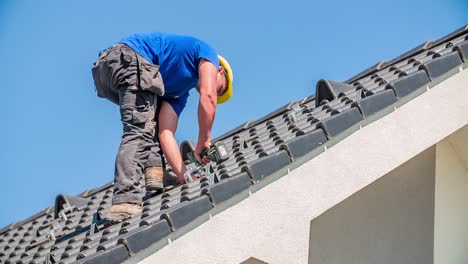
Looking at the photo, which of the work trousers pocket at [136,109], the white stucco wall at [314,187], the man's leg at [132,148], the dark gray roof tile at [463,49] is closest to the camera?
the white stucco wall at [314,187]

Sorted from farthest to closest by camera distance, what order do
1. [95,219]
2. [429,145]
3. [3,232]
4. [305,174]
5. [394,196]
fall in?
1. [3,232]
2. [95,219]
3. [394,196]
4. [429,145]
5. [305,174]

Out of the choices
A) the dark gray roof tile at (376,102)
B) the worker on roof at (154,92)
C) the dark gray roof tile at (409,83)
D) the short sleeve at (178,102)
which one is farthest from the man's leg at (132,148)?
the dark gray roof tile at (409,83)

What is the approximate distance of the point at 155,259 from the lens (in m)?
4.59

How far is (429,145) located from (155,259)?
6.34 feet

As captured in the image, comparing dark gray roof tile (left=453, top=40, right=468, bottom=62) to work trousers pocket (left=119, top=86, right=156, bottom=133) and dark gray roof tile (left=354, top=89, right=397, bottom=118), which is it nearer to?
dark gray roof tile (left=354, top=89, right=397, bottom=118)

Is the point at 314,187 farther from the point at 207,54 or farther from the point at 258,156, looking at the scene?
the point at 207,54

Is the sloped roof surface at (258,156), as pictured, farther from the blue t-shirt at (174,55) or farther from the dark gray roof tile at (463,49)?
the blue t-shirt at (174,55)

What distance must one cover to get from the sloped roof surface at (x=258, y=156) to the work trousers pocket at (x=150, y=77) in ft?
2.19

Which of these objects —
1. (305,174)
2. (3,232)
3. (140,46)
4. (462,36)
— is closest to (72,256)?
(305,174)

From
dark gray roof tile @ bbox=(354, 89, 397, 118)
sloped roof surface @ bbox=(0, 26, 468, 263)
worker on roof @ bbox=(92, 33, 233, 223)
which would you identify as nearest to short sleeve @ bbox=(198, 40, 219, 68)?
worker on roof @ bbox=(92, 33, 233, 223)

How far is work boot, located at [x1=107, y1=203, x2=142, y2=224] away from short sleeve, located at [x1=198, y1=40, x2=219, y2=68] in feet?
3.72

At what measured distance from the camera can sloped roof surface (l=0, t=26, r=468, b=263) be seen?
16.2 feet

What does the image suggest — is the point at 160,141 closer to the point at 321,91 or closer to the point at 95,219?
the point at 95,219

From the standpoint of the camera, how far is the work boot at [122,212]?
6.08 meters
